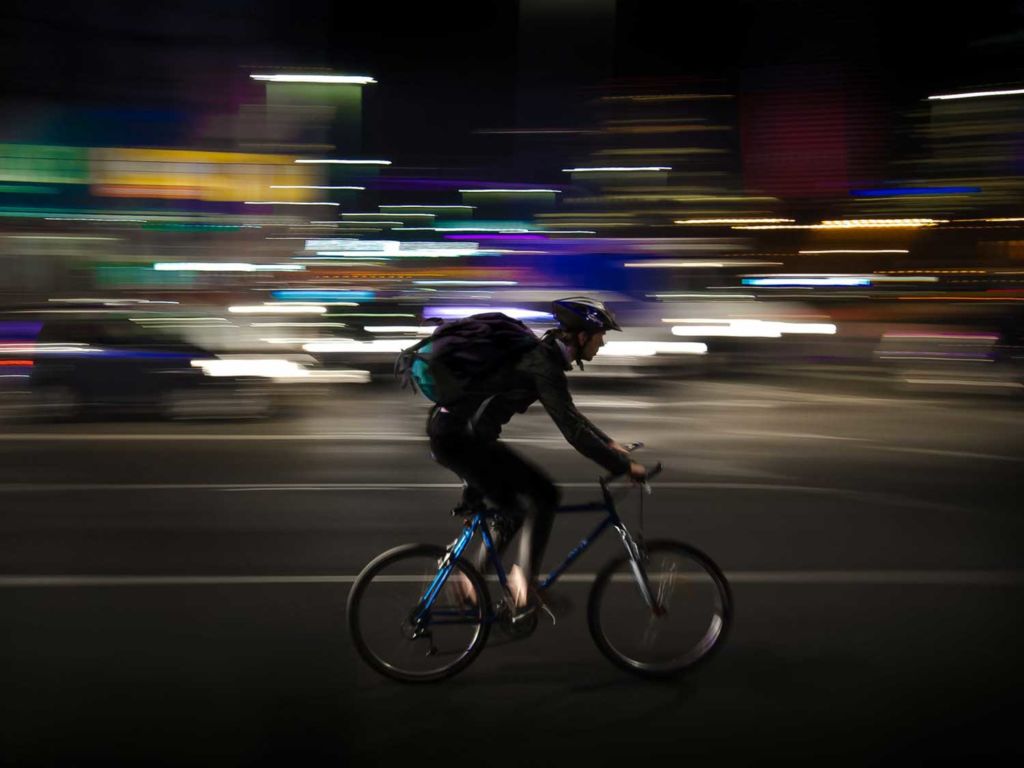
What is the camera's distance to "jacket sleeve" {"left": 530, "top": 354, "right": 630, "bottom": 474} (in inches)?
178

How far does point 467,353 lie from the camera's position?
4535mm

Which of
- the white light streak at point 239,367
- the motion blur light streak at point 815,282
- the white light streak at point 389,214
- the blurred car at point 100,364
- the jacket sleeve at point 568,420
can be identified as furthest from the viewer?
the white light streak at point 389,214

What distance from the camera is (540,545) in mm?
4766

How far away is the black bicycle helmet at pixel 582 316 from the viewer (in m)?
4.64

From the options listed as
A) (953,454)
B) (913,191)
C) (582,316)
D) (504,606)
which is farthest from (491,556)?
(913,191)

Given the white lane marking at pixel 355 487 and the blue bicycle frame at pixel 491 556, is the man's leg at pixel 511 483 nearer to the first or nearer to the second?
the blue bicycle frame at pixel 491 556

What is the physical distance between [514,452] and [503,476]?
12 cm

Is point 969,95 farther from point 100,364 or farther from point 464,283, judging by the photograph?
point 100,364

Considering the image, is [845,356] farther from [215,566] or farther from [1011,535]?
→ [215,566]

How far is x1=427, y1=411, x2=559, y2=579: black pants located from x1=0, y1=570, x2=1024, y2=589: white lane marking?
173 centimetres

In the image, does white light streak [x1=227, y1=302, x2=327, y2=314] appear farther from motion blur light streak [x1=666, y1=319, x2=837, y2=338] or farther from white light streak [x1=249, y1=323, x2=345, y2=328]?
motion blur light streak [x1=666, y1=319, x2=837, y2=338]

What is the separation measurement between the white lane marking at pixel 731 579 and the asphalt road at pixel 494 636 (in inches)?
1.1

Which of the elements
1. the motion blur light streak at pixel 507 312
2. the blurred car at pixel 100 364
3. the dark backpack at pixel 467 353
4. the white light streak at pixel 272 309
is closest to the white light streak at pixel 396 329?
the motion blur light streak at pixel 507 312

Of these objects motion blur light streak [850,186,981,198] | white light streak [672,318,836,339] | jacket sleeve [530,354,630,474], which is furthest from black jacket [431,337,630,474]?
motion blur light streak [850,186,981,198]
